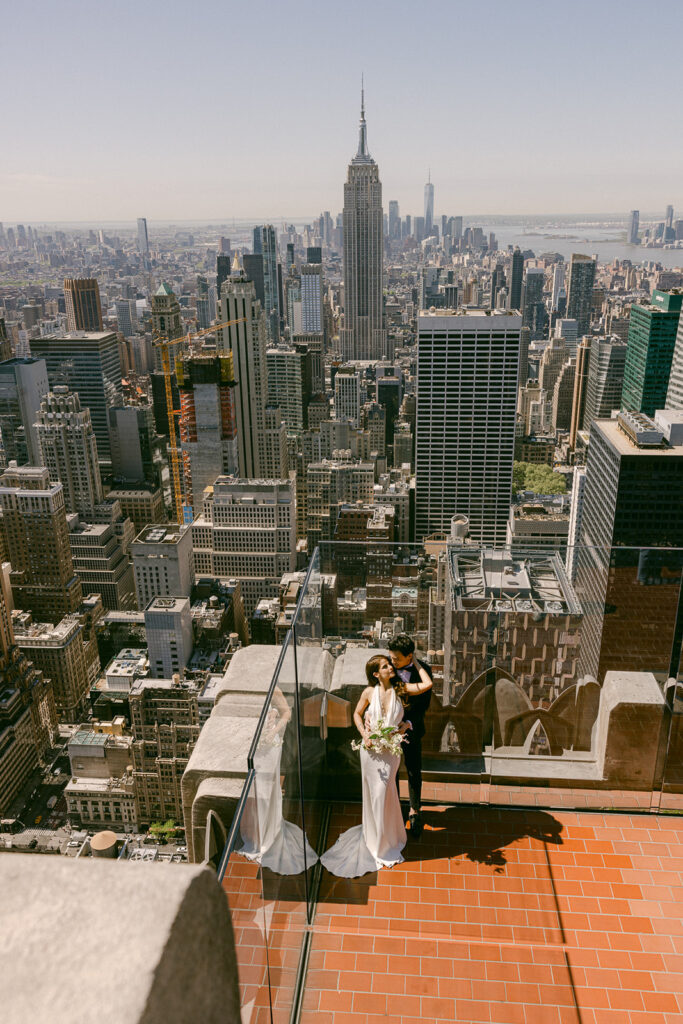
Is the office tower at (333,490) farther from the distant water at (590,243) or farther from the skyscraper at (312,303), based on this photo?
the skyscraper at (312,303)

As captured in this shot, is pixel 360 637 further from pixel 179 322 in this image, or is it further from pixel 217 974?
pixel 179 322

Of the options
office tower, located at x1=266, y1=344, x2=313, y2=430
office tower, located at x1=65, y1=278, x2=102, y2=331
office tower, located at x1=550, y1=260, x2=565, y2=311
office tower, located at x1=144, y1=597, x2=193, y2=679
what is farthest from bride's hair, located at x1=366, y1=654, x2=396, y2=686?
office tower, located at x1=550, y1=260, x2=565, y2=311

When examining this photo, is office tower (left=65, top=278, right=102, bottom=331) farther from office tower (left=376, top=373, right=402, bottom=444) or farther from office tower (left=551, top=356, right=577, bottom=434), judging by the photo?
office tower (left=551, top=356, right=577, bottom=434)

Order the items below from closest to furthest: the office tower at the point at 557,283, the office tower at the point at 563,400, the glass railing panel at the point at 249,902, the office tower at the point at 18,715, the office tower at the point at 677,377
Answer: the glass railing panel at the point at 249,902 → the office tower at the point at 18,715 → the office tower at the point at 677,377 → the office tower at the point at 563,400 → the office tower at the point at 557,283

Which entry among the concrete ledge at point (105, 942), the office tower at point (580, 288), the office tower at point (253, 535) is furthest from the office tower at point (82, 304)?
the concrete ledge at point (105, 942)

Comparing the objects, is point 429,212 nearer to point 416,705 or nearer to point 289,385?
point 289,385
